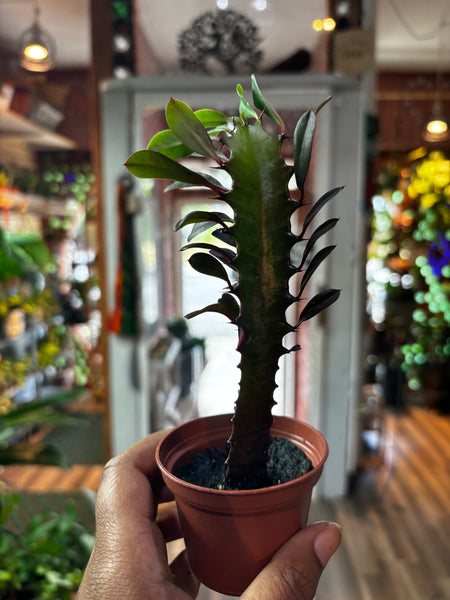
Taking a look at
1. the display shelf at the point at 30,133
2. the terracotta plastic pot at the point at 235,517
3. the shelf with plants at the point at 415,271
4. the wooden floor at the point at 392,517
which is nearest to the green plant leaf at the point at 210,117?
the terracotta plastic pot at the point at 235,517

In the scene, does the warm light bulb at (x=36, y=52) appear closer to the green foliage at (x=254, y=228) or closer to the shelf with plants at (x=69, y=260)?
the shelf with plants at (x=69, y=260)

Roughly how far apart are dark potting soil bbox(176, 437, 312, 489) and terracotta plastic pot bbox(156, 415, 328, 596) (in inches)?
0.6

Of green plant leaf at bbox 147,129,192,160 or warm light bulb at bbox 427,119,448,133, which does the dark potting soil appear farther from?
warm light bulb at bbox 427,119,448,133

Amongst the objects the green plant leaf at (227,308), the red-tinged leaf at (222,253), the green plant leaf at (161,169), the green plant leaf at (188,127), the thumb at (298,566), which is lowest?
the thumb at (298,566)

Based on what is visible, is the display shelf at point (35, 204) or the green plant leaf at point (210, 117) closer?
the green plant leaf at point (210, 117)

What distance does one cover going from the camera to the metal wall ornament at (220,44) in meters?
2.02

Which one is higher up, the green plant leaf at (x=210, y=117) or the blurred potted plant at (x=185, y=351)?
the green plant leaf at (x=210, y=117)

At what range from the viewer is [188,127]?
0.48 metres

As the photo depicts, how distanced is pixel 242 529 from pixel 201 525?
55mm

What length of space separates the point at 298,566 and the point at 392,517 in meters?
2.10

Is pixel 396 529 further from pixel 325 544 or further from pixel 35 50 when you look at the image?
pixel 35 50

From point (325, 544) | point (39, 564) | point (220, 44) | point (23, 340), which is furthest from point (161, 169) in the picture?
point (23, 340)

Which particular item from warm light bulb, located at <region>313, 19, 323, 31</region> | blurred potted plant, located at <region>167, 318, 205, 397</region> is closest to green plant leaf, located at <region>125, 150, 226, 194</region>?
warm light bulb, located at <region>313, 19, 323, 31</region>

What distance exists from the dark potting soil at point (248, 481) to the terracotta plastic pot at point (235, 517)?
14 mm
